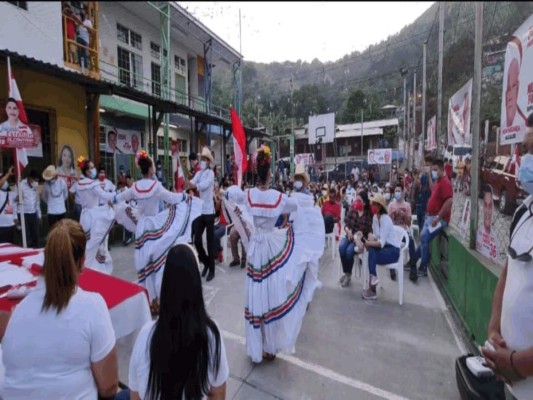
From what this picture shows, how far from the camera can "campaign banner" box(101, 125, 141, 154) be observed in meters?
10.2

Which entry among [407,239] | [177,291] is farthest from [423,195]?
[177,291]

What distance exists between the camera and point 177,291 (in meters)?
1.23

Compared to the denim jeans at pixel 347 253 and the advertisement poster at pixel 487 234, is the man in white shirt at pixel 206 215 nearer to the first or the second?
the denim jeans at pixel 347 253

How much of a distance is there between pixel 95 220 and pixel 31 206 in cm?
198

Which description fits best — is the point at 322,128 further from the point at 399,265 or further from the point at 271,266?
the point at 271,266

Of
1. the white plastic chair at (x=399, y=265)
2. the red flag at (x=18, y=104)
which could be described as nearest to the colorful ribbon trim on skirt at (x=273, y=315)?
the white plastic chair at (x=399, y=265)

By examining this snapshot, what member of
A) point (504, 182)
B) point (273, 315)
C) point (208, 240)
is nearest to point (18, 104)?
point (208, 240)

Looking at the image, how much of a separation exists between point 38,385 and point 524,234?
2.06m

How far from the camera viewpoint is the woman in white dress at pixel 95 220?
4.39 metres

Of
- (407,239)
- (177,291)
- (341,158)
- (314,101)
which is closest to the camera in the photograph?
(177,291)

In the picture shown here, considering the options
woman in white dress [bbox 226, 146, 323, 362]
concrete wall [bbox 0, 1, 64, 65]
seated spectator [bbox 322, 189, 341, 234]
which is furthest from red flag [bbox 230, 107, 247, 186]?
seated spectator [bbox 322, 189, 341, 234]

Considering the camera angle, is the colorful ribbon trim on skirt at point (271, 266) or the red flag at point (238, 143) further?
the red flag at point (238, 143)

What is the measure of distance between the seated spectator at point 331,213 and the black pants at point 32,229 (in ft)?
16.7

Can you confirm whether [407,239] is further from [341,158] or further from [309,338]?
[341,158]
